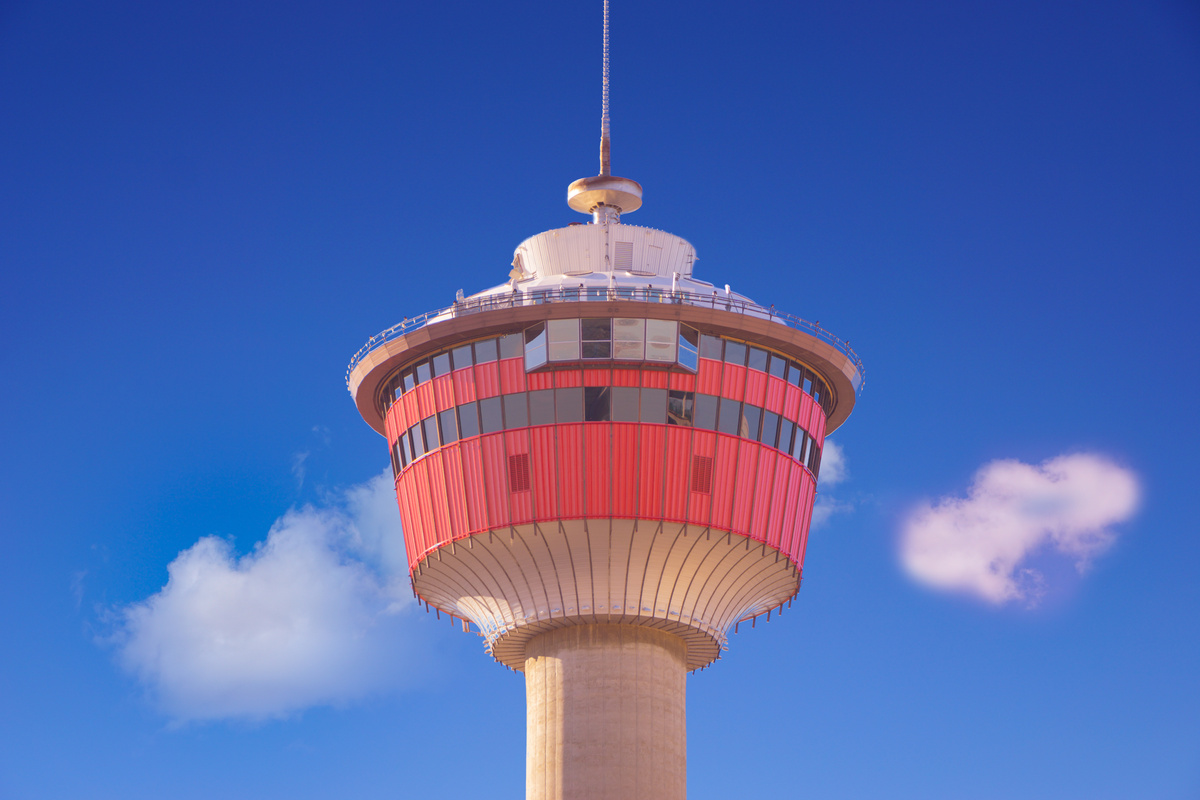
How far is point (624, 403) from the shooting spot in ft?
189

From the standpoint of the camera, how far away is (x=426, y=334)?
2344 inches

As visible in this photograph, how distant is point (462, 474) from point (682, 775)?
13192mm

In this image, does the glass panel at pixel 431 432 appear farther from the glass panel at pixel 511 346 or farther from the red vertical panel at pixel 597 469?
the red vertical panel at pixel 597 469

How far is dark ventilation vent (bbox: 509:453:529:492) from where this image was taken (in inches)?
2266

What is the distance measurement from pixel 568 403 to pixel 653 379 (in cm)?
309

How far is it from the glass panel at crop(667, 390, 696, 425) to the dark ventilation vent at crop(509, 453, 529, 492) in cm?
524

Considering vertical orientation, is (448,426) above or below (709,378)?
below

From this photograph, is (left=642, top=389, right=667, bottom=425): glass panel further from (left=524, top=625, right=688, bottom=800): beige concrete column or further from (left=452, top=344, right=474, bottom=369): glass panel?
(left=524, top=625, right=688, bottom=800): beige concrete column

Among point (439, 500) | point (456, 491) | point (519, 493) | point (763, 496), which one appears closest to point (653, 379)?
point (763, 496)

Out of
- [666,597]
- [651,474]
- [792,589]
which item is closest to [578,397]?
[651,474]

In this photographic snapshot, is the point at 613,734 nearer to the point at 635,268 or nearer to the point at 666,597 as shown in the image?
the point at 666,597

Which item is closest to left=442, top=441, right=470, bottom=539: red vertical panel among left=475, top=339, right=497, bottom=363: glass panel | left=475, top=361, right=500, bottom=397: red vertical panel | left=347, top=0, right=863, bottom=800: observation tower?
left=347, top=0, right=863, bottom=800: observation tower

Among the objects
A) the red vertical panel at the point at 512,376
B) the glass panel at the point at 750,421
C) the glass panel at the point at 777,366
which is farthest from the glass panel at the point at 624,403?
the glass panel at the point at 777,366

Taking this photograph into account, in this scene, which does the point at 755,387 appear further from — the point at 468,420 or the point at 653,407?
the point at 468,420
